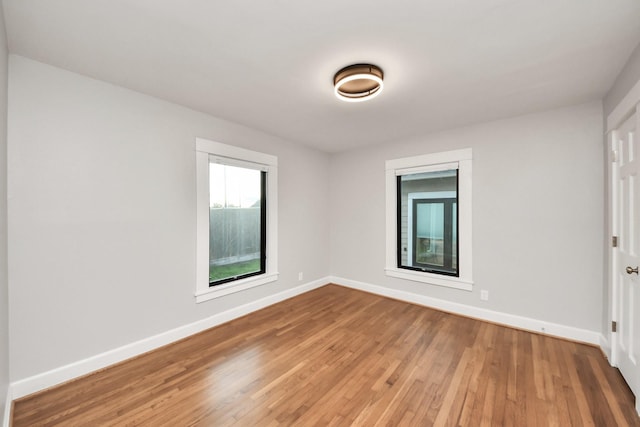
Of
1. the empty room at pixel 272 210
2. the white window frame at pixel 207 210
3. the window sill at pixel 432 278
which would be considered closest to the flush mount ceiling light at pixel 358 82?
the empty room at pixel 272 210

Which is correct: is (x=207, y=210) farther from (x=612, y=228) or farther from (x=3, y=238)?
(x=612, y=228)

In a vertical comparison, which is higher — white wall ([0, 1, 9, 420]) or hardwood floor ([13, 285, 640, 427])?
white wall ([0, 1, 9, 420])

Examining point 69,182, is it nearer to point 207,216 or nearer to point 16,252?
point 16,252

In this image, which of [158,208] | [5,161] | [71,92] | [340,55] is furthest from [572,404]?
[71,92]

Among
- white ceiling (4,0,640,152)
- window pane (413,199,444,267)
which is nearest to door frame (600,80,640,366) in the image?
white ceiling (4,0,640,152)

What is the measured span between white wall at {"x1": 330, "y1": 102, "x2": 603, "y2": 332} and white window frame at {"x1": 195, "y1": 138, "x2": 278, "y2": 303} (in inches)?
88.1

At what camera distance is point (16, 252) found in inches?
72.5

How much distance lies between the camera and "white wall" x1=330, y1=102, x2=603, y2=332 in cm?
262

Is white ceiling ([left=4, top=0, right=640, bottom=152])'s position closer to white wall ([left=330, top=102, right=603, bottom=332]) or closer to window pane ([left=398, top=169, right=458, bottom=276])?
white wall ([left=330, top=102, right=603, bottom=332])

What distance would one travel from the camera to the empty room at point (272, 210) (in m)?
1.64

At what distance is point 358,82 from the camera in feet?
7.01

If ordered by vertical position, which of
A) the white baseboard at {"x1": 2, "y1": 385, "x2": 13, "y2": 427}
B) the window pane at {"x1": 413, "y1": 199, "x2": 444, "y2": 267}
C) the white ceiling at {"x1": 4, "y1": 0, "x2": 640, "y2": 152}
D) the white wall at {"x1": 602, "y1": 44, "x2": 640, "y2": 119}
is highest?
the white ceiling at {"x1": 4, "y1": 0, "x2": 640, "y2": 152}

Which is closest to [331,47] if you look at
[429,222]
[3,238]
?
[3,238]

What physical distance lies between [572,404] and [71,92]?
14.6ft
